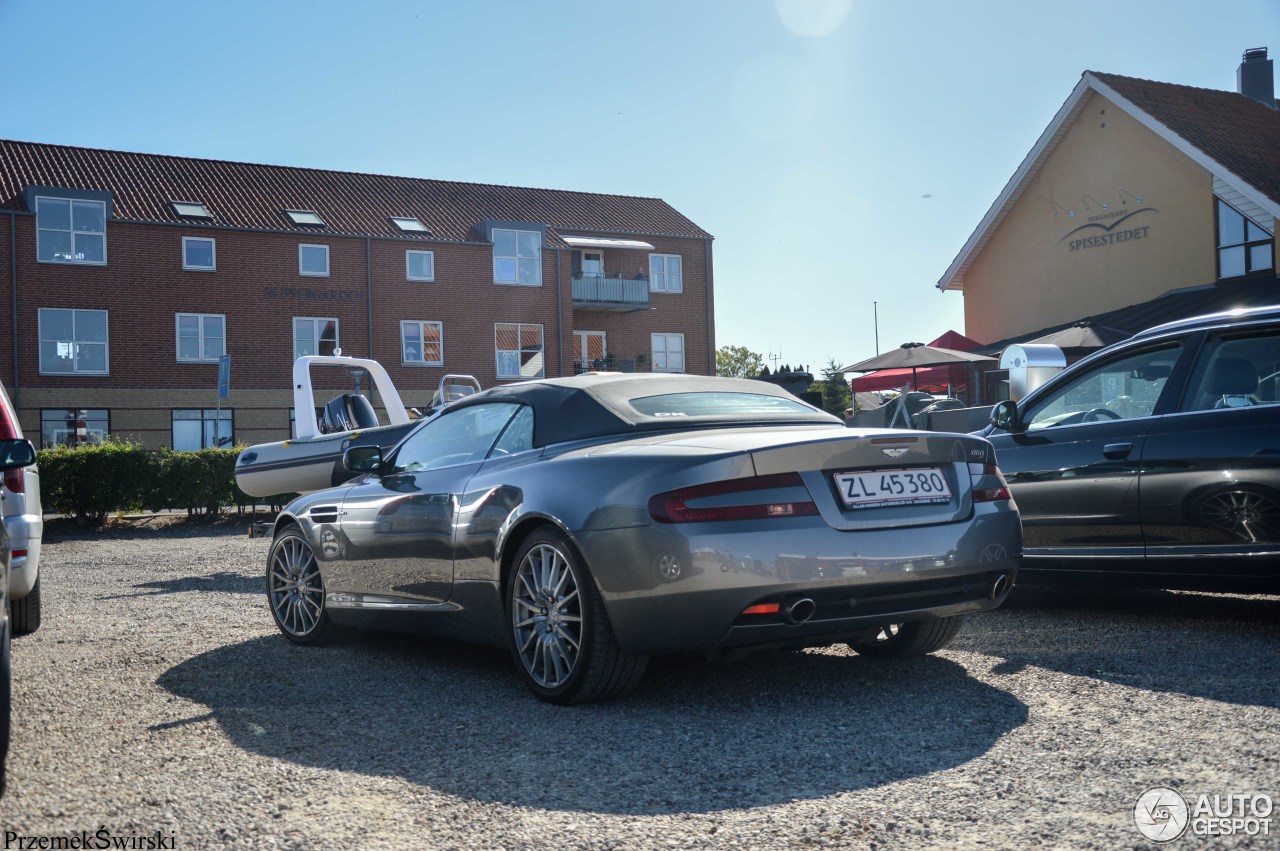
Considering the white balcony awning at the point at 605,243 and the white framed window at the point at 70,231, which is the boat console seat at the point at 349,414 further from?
the white balcony awning at the point at 605,243

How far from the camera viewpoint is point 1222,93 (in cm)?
2973

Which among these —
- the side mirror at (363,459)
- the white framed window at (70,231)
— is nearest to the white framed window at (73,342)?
the white framed window at (70,231)

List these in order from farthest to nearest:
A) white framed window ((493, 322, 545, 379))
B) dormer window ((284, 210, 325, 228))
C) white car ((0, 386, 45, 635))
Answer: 1. white framed window ((493, 322, 545, 379))
2. dormer window ((284, 210, 325, 228))
3. white car ((0, 386, 45, 635))

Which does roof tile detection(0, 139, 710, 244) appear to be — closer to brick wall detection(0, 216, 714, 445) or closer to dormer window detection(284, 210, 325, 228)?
dormer window detection(284, 210, 325, 228)

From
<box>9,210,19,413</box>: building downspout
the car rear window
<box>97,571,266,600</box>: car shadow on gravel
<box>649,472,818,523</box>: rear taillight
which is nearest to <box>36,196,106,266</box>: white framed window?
<box>9,210,19,413</box>: building downspout

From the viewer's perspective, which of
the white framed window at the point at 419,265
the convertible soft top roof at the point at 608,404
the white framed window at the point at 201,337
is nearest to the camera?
the convertible soft top roof at the point at 608,404

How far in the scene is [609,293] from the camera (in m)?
46.2

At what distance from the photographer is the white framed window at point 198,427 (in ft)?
124

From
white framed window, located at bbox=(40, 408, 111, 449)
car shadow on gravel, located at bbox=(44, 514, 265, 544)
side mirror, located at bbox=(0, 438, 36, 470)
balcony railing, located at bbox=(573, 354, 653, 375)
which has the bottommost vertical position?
car shadow on gravel, located at bbox=(44, 514, 265, 544)

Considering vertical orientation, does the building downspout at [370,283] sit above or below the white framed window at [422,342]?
above

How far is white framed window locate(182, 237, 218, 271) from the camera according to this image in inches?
1479

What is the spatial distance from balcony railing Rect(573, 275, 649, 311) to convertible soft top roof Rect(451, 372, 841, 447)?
4030cm

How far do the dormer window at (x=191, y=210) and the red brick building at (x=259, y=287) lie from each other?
0.28 feet

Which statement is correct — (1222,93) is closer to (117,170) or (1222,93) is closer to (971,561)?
(971,561)
